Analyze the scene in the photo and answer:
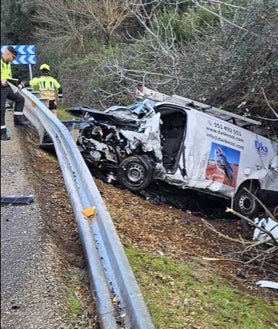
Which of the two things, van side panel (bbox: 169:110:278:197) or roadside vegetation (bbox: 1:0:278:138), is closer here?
roadside vegetation (bbox: 1:0:278:138)

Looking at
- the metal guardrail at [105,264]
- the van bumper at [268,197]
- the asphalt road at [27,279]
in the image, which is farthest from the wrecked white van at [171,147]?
the asphalt road at [27,279]

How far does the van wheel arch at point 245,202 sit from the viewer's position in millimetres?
8977

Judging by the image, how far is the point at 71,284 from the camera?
3.23 m

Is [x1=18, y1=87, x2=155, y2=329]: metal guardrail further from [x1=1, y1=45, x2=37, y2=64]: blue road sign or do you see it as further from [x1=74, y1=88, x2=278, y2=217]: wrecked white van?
[x1=74, y1=88, x2=278, y2=217]: wrecked white van

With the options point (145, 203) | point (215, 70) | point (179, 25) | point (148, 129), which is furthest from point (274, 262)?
point (179, 25)

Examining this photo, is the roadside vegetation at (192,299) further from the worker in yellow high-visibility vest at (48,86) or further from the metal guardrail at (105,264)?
the worker in yellow high-visibility vest at (48,86)

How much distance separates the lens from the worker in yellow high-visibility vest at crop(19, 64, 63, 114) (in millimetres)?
8828

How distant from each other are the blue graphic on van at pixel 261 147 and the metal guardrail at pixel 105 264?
16.7 feet

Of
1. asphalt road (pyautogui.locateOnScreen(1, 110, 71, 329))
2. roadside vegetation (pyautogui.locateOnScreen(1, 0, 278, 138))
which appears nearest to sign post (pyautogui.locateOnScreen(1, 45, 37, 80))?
roadside vegetation (pyautogui.locateOnScreen(1, 0, 278, 138))

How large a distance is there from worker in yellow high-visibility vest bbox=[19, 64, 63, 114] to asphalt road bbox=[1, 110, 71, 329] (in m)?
5.39

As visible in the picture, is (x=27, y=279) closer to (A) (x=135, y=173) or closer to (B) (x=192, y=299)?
(B) (x=192, y=299)

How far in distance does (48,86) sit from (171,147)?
2707 millimetres

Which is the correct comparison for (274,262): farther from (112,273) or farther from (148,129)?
(112,273)

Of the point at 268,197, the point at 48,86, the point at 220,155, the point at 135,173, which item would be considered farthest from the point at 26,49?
the point at 268,197
